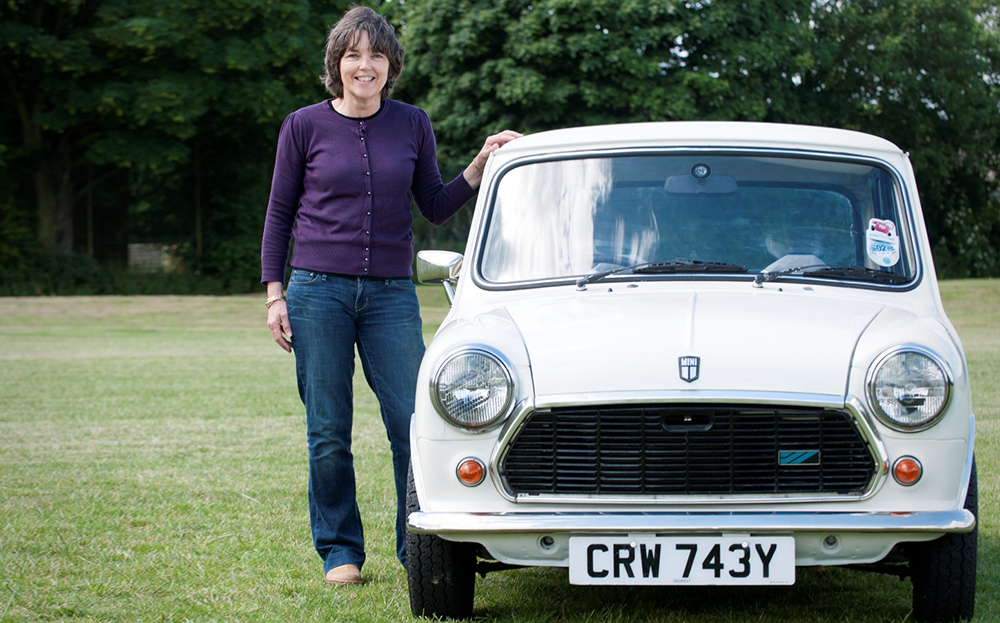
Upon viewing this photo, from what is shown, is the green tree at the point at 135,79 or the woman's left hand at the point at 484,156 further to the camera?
the green tree at the point at 135,79

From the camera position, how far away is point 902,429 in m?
3.58

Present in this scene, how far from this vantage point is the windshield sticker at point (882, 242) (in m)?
4.38

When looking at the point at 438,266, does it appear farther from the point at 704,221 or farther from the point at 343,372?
the point at 704,221

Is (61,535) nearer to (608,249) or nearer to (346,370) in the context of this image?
(346,370)

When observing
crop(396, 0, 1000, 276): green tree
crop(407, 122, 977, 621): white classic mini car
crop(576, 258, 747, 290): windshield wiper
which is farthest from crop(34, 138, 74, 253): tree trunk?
crop(407, 122, 977, 621): white classic mini car

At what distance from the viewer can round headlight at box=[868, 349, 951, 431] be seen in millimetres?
3574

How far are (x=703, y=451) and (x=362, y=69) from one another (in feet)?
6.76

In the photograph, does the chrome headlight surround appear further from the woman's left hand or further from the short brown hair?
the short brown hair

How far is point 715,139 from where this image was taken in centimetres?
455

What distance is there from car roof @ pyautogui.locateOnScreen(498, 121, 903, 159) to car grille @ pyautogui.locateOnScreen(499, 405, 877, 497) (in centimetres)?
135

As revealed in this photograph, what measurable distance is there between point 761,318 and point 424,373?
1109 mm

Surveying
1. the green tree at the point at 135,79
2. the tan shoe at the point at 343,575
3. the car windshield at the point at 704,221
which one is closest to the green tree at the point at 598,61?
the green tree at the point at 135,79

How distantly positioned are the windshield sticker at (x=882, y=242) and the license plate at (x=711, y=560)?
1.34 metres

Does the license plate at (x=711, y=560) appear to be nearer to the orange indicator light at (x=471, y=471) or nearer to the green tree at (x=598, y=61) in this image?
the orange indicator light at (x=471, y=471)
